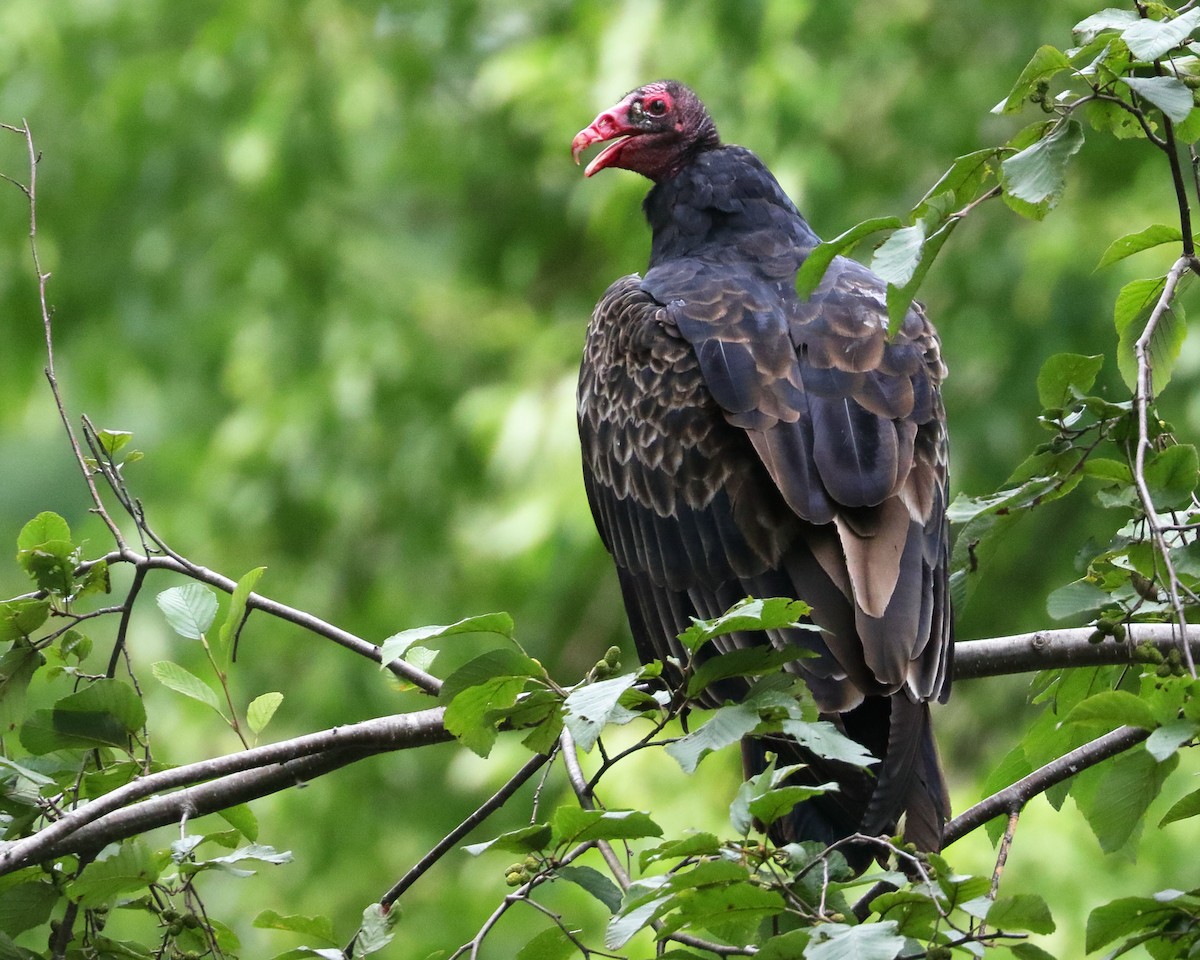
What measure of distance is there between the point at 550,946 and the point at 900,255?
86cm

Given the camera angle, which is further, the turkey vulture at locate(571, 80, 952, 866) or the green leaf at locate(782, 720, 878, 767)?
the turkey vulture at locate(571, 80, 952, 866)

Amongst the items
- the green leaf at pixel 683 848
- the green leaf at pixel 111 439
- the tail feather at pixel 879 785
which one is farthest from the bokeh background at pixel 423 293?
the green leaf at pixel 683 848

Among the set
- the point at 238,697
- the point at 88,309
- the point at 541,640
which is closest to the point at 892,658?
the point at 541,640

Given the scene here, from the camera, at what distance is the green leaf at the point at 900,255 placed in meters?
1.66

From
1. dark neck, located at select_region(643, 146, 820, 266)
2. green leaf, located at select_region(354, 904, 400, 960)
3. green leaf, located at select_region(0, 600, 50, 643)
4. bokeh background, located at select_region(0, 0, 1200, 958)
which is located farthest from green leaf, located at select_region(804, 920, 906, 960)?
bokeh background, located at select_region(0, 0, 1200, 958)

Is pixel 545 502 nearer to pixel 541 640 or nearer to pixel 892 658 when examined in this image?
pixel 541 640

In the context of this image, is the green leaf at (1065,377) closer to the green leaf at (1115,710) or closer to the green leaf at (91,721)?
the green leaf at (1115,710)

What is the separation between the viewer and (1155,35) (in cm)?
167

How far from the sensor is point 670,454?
309cm

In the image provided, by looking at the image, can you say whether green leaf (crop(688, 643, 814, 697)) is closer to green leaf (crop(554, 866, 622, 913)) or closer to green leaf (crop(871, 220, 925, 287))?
green leaf (crop(554, 866, 622, 913))

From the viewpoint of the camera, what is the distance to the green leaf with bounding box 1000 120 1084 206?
1.73m

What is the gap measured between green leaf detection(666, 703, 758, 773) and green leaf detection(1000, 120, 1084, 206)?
Result: 0.65 metres

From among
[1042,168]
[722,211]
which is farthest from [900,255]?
[722,211]

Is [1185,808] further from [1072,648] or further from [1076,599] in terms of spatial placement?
[1072,648]
